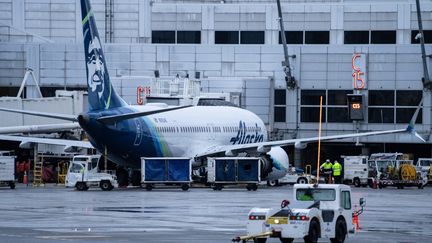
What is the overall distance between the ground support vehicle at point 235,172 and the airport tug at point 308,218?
32347 mm

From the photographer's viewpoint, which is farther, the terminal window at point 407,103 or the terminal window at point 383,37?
the terminal window at point 383,37

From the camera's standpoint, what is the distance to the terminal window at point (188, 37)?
100312mm

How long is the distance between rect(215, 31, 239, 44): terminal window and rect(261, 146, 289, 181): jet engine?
2812 centimetres

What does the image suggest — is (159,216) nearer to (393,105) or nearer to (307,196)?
(307,196)

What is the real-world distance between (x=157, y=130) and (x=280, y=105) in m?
25.1

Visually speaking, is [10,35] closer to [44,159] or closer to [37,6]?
[37,6]

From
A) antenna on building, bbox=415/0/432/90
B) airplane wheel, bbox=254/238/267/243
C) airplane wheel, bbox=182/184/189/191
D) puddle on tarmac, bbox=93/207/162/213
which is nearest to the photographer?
airplane wheel, bbox=254/238/267/243

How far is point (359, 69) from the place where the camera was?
289ft

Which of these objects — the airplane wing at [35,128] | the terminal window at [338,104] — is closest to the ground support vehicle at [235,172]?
the airplane wing at [35,128]

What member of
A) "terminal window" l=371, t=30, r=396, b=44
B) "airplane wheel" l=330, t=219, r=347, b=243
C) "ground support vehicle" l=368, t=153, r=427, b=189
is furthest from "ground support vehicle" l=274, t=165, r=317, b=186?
"airplane wheel" l=330, t=219, r=347, b=243

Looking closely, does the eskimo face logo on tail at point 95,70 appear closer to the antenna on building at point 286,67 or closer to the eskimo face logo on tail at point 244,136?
the eskimo face logo on tail at point 244,136

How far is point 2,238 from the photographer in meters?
31.0

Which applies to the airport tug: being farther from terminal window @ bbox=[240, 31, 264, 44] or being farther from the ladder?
terminal window @ bbox=[240, 31, 264, 44]

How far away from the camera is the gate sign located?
87938 mm
